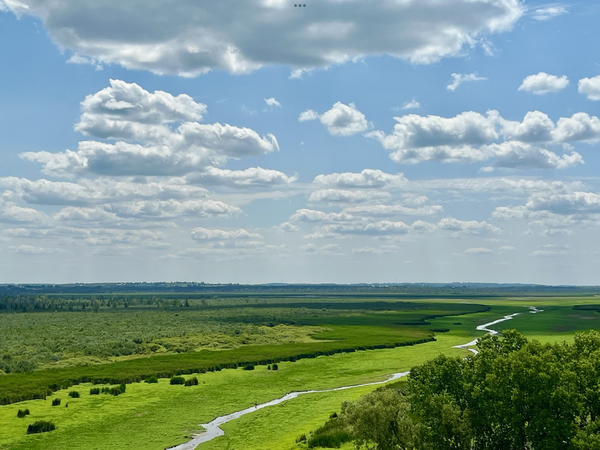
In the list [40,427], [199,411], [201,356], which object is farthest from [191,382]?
[201,356]

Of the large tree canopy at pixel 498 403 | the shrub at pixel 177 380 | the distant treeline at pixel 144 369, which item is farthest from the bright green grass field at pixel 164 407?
the large tree canopy at pixel 498 403

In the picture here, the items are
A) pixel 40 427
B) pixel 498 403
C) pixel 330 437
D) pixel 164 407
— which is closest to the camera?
pixel 498 403

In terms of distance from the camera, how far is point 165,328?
147875 millimetres

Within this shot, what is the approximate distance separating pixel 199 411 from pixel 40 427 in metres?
15.6

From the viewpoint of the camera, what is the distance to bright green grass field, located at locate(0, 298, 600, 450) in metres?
46.9

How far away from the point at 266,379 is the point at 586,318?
140 meters

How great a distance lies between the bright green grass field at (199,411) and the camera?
46.9 m

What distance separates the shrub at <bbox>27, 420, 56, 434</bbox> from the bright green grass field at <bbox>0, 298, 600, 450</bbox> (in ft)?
2.21

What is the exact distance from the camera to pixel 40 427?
49125 millimetres

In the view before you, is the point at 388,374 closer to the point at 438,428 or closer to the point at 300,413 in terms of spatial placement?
the point at 300,413

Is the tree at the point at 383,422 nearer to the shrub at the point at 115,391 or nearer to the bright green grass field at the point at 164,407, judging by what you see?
the bright green grass field at the point at 164,407

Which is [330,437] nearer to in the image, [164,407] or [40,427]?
[164,407]

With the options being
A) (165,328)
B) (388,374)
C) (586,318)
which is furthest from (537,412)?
(586,318)

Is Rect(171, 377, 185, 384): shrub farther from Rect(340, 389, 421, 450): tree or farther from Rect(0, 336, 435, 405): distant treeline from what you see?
Rect(340, 389, 421, 450): tree
